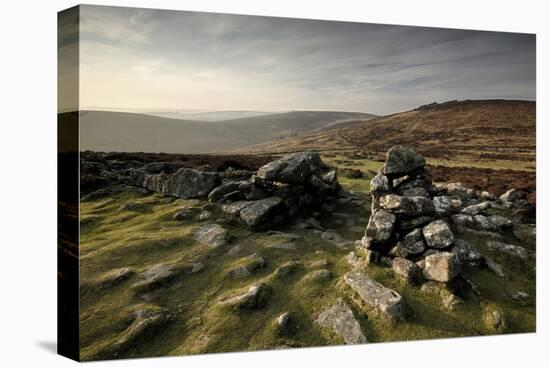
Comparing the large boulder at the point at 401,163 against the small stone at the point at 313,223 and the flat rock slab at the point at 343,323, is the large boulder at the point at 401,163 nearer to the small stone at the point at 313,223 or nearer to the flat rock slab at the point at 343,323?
the small stone at the point at 313,223

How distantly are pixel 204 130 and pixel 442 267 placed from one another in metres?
10.4

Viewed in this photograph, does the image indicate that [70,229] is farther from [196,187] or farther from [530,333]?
[530,333]

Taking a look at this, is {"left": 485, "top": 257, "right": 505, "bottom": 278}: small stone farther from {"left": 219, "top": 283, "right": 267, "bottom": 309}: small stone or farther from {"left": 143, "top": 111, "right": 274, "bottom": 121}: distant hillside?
{"left": 143, "top": 111, "right": 274, "bottom": 121}: distant hillside

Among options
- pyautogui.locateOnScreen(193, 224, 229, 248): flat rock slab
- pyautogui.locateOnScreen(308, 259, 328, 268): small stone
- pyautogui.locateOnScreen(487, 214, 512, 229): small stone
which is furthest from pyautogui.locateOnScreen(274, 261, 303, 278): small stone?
pyautogui.locateOnScreen(487, 214, 512, 229): small stone

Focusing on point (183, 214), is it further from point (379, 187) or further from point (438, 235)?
point (438, 235)

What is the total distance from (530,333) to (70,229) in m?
17.5

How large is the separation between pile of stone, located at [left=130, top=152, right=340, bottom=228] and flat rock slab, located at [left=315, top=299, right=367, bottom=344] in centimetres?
608

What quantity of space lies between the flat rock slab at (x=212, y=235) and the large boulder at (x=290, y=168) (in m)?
3.70

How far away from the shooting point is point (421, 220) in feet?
54.8

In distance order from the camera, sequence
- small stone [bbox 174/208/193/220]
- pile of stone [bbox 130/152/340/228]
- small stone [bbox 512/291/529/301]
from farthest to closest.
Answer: pile of stone [bbox 130/152/340/228] < small stone [bbox 174/208/193/220] < small stone [bbox 512/291/529/301]

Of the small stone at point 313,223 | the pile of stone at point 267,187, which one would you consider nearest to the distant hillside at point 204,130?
the pile of stone at point 267,187

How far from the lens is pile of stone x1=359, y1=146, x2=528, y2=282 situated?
15.8 metres

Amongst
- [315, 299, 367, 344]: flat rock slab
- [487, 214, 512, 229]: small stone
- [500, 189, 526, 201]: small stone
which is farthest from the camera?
[500, 189, 526, 201]: small stone

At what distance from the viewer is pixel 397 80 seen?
1842cm
